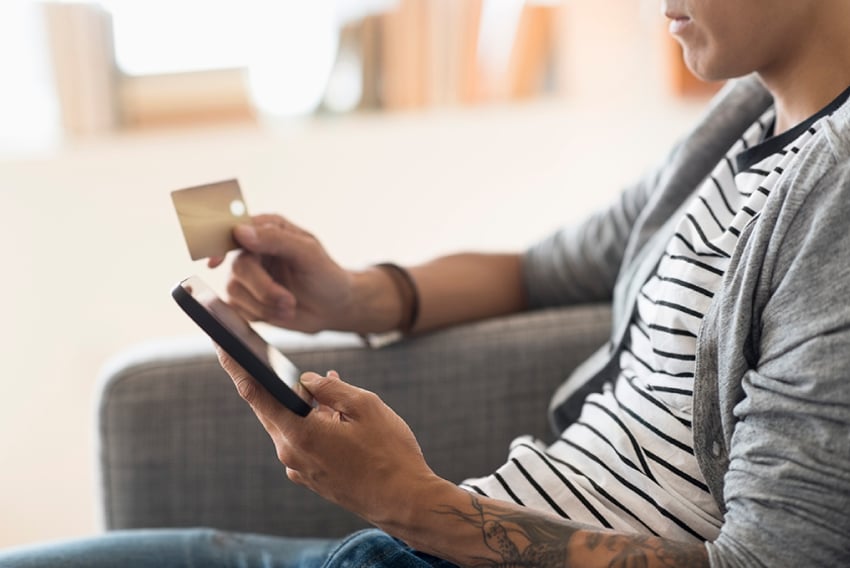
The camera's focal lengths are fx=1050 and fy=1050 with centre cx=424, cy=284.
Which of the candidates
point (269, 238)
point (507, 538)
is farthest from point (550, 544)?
point (269, 238)

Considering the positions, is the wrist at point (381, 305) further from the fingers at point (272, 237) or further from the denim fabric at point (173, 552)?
the denim fabric at point (173, 552)

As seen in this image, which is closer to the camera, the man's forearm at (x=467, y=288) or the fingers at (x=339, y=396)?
the fingers at (x=339, y=396)

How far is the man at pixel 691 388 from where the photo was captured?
661 mm

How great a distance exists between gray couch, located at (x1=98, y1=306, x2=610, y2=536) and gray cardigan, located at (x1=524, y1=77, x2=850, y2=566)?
380 mm

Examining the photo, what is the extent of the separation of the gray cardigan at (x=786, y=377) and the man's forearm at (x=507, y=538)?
0.22ft

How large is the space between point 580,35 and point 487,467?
115 cm

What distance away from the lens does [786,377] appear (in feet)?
2.20

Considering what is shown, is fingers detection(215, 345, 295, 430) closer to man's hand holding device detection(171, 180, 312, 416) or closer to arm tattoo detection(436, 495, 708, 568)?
man's hand holding device detection(171, 180, 312, 416)

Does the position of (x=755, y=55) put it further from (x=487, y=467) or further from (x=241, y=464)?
(x=241, y=464)

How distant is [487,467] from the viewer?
1139 mm

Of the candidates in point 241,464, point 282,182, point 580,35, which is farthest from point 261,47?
point 241,464

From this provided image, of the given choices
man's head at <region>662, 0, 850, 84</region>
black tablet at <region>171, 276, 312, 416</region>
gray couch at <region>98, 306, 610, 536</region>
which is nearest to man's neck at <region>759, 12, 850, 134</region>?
man's head at <region>662, 0, 850, 84</region>

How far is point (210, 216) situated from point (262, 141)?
99 centimetres

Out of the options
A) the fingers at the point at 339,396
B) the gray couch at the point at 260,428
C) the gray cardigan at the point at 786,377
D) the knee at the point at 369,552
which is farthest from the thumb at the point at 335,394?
the gray couch at the point at 260,428
